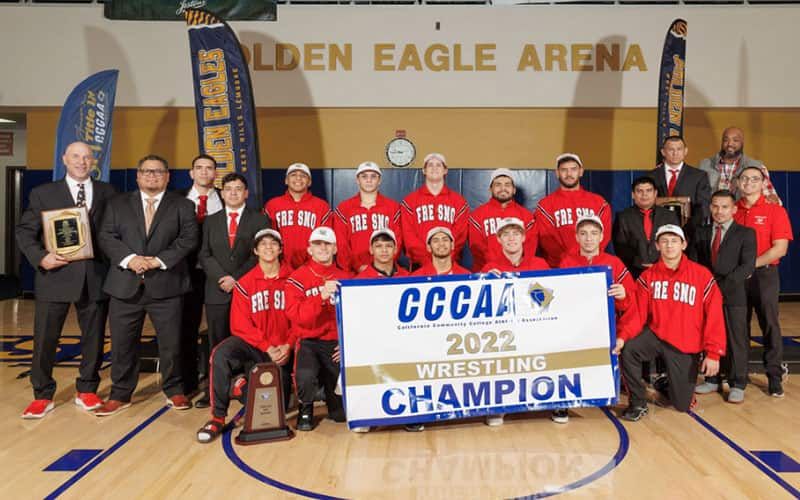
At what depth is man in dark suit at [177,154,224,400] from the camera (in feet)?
16.1

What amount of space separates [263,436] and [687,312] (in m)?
Answer: 3.25

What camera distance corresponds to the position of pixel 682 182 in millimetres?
5395

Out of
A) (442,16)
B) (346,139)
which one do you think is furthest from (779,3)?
(346,139)

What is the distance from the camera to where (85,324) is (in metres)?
4.58

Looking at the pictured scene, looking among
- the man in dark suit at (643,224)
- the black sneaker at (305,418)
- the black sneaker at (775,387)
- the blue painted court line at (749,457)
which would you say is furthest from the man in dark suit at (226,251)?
the black sneaker at (775,387)

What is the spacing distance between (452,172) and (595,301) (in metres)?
5.98

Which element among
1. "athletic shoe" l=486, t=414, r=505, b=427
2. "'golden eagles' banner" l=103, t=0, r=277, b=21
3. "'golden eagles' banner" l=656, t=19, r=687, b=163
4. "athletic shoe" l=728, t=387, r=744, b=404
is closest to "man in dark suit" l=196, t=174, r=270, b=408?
"athletic shoe" l=486, t=414, r=505, b=427

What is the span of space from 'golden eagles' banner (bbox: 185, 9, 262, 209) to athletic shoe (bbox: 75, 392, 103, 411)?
109 inches

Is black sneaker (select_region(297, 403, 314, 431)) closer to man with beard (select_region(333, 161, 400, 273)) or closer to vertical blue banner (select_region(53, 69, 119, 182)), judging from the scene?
man with beard (select_region(333, 161, 400, 273))

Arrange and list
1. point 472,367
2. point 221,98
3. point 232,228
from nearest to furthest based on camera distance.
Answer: point 472,367
point 232,228
point 221,98

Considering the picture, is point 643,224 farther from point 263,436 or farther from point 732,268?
point 263,436

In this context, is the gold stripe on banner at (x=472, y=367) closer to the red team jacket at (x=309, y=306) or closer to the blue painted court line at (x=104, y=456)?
the red team jacket at (x=309, y=306)

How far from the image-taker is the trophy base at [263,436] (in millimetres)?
3784

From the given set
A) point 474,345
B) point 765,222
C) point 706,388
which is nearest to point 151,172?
point 474,345
